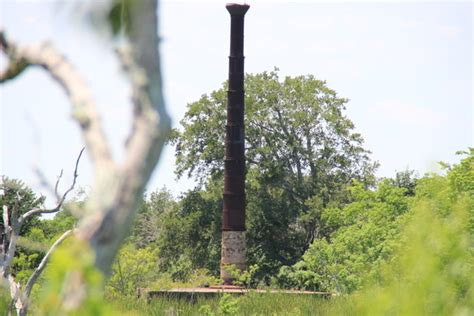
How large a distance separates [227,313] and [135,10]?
14823mm

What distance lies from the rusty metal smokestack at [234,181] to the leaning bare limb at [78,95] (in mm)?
30083

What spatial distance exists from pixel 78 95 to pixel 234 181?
100 feet

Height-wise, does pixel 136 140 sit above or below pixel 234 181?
below

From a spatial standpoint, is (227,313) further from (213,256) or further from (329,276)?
(213,256)

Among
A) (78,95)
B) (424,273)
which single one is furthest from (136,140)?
(424,273)

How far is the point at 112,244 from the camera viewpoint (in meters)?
1.30

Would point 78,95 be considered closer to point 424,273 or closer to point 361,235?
point 424,273

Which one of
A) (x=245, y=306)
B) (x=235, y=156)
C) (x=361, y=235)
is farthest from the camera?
(x=235, y=156)

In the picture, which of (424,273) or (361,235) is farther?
(361,235)

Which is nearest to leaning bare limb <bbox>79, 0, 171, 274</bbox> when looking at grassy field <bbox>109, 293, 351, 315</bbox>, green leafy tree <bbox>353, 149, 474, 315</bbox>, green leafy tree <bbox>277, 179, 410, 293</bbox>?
green leafy tree <bbox>353, 149, 474, 315</bbox>

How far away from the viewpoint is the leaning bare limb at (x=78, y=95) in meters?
1.35

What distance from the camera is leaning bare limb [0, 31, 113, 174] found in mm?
1353

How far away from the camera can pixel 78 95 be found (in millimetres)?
1440

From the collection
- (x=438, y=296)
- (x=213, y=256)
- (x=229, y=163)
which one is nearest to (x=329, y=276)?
(x=229, y=163)
